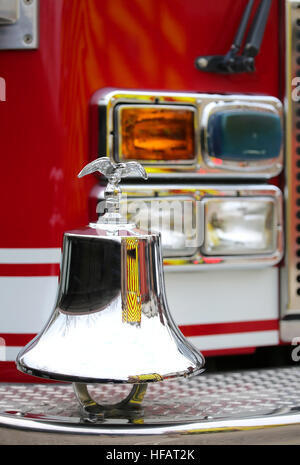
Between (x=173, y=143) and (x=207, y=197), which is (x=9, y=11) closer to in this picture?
(x=173, y=143)

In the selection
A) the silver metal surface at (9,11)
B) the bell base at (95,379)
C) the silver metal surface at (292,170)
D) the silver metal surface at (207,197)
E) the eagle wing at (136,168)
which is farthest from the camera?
the silver metal surface at (292,170)

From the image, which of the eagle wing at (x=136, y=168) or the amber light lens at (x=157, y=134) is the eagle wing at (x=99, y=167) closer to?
the eagle wing at (x=136, y=168)

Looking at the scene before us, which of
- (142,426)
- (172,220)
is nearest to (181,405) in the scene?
(142,426)

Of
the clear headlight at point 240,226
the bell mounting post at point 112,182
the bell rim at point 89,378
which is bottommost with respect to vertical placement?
the bell rim at point 89,378

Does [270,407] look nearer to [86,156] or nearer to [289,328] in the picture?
[289,328]

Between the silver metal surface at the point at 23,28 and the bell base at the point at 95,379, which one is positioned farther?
the silver metal surface at the point at 23,28

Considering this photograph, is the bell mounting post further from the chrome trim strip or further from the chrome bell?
the chrome trim strip

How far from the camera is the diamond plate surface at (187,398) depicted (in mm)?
1377

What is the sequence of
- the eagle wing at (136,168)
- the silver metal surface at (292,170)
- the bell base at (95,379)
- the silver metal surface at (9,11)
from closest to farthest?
1. the bell base at (95,379)
2. the eagle wing at (136,168)
3. the silver metal surface at (9,11)
4. the silver metal surface at (292,170)

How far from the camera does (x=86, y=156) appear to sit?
5.41 feet

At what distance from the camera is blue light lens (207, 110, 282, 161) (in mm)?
1695

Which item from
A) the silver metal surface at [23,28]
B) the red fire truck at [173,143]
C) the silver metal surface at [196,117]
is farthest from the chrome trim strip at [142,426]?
the silver metal surface at [23,28]

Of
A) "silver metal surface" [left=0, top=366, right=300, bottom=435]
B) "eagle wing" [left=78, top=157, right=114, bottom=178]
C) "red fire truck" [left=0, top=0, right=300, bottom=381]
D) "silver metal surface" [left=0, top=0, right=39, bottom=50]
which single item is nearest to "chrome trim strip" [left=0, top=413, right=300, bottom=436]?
"silver metal surface" [left=0, top=366, right=300, bottom=435]
